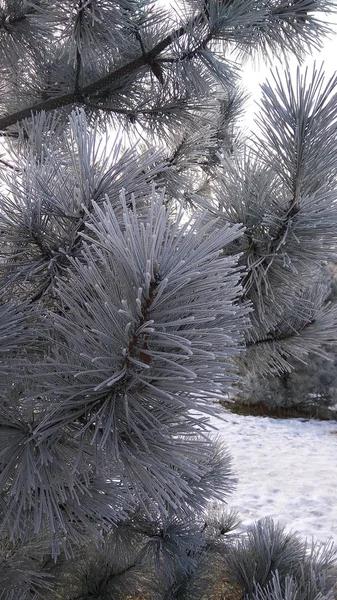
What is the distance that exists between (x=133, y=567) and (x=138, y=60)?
161 centimetres

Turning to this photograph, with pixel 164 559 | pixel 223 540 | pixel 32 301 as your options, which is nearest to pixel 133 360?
pixel 32 301

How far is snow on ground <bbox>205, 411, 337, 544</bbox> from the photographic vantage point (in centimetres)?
342

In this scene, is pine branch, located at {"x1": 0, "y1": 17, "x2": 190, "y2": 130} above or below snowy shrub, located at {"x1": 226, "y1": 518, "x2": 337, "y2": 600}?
above

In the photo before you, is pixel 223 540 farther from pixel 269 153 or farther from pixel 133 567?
pixel 269 153

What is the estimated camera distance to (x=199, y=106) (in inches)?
70.7

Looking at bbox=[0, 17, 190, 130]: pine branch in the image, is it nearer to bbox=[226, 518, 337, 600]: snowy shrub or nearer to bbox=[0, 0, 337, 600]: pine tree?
bbox=[0, 0, 337, 600]: pine tree

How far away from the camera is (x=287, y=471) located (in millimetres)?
4496

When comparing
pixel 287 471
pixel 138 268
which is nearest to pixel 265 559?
pixel 138 268

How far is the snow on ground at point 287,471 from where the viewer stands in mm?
3422

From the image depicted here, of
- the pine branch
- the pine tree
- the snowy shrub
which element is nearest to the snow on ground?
the snowy shrub

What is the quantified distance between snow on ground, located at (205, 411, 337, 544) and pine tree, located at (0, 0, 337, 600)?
5.25 feet

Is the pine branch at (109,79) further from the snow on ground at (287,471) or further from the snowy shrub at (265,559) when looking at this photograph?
the snow on ground at (287,471)

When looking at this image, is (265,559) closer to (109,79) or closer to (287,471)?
(109,79)

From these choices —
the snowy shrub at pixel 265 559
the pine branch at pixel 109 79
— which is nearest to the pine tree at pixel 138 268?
the pine branch at pixel 109 79
